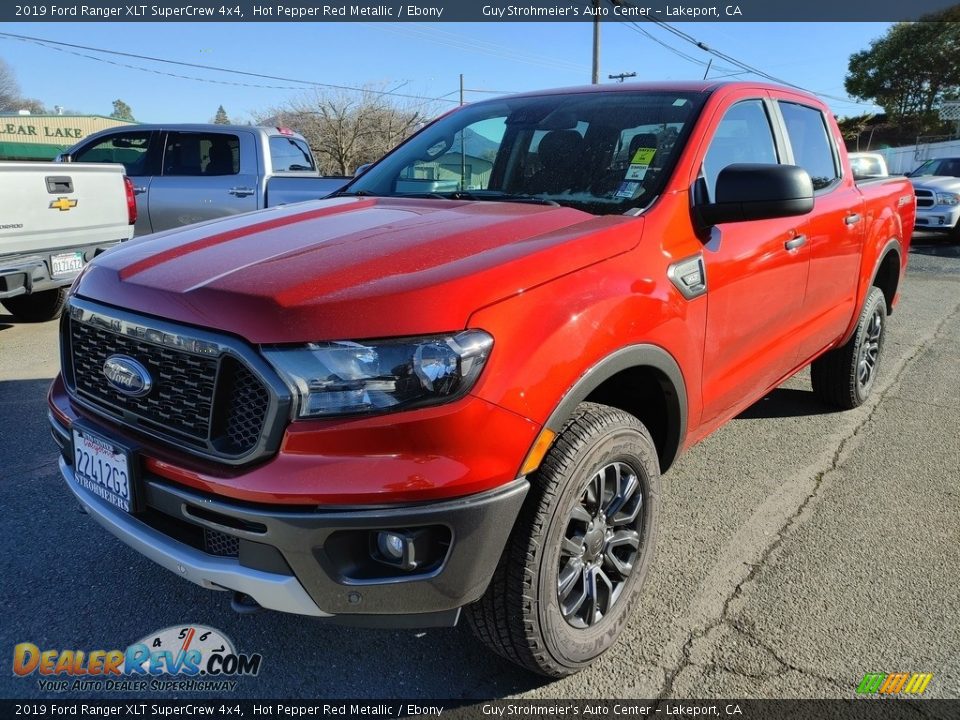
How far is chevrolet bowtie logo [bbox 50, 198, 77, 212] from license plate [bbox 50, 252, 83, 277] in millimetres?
361

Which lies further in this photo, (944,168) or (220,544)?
(944,168)

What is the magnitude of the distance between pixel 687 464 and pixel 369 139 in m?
28.0

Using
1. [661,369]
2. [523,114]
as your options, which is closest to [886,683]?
[661,369]

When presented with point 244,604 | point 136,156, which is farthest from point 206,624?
point 136,156

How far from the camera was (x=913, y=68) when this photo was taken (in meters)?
44.7

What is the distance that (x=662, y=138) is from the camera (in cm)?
276

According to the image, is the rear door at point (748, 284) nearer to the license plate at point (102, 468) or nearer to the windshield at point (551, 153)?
the windshield at point (551, 153)

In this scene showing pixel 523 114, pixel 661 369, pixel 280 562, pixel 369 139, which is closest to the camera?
pixel 280 562

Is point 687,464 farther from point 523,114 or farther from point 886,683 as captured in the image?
point 523,114

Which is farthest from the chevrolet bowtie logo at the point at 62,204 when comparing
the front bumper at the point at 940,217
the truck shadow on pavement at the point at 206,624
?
the front bumper at the point at 940,217

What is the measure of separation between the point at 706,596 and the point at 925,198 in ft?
47.4

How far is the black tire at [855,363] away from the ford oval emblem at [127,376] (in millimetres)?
3928

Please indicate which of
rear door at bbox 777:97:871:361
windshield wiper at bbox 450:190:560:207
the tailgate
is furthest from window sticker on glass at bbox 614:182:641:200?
the tailgate

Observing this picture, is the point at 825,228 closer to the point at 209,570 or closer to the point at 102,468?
the point at 209,570
